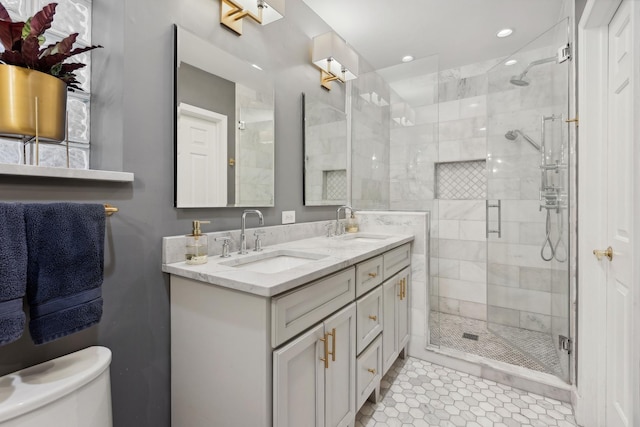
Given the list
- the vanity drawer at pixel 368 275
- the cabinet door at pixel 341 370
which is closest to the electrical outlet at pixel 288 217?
the vanity drawer at pixel 368 275

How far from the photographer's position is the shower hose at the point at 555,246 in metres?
1.92

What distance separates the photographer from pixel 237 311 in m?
1.05

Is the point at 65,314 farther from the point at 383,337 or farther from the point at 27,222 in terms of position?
the point at 383,337

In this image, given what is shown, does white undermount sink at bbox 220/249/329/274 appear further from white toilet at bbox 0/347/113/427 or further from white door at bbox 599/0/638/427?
white door at bbox 599/0/638/427

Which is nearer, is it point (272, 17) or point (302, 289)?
point (302, 289)

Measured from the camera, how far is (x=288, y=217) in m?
1.98

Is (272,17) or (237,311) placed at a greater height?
(272,17)

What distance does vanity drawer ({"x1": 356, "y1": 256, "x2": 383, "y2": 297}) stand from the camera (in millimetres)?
1487

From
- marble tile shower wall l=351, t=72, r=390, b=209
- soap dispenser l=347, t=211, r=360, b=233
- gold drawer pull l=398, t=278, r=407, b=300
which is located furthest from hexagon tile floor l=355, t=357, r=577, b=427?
marble tile shower wall l=351, t=72, r=390, b=209

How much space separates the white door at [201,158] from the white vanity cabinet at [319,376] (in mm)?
802

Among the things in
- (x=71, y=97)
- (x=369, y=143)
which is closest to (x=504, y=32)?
(x=369, y=143)

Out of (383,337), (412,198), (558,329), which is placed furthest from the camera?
(412,198)

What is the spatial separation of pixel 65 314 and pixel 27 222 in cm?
29

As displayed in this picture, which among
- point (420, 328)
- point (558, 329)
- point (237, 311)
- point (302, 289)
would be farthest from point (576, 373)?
point (237, 311)
